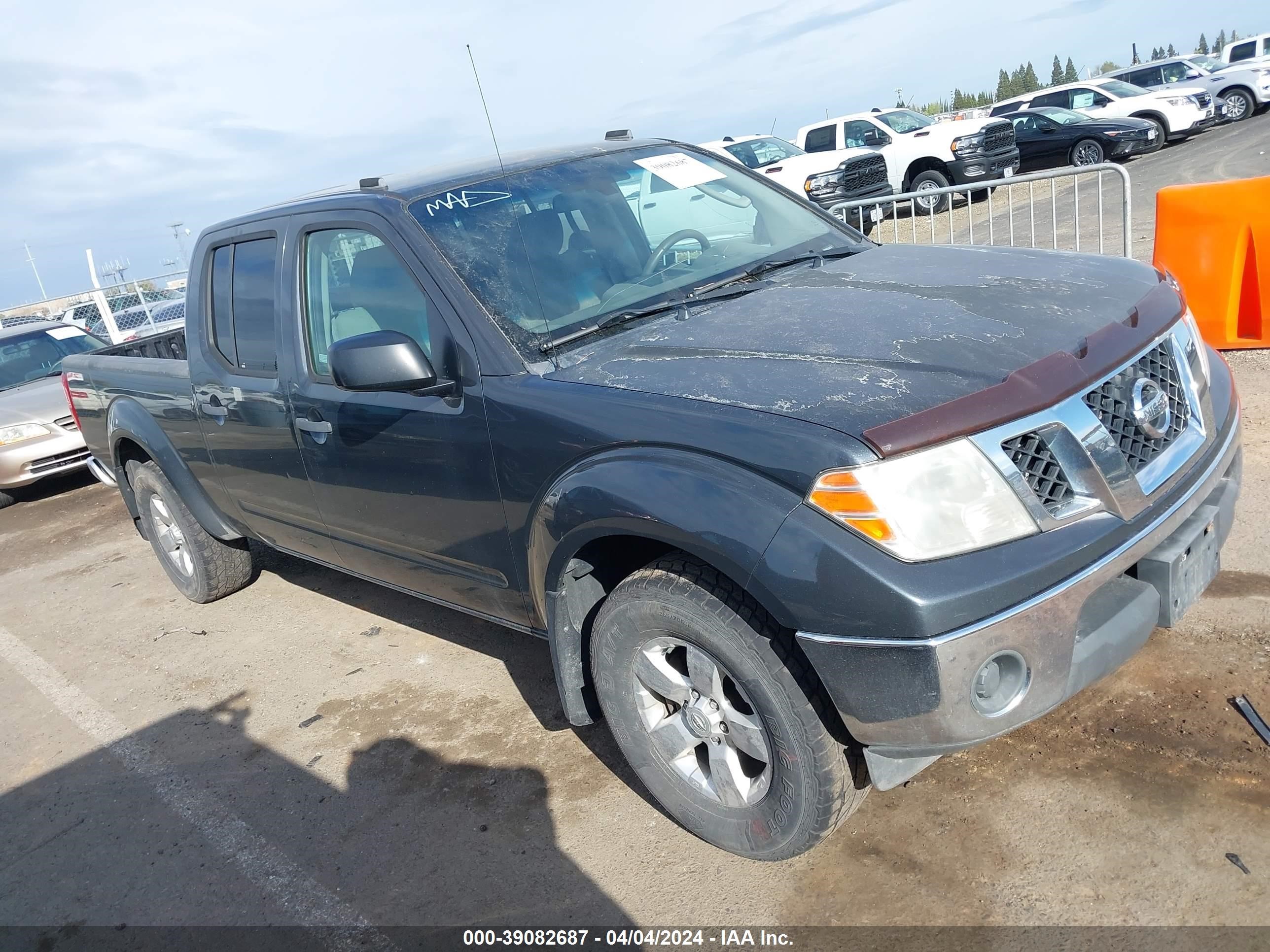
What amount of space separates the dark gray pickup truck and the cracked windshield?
0.01m

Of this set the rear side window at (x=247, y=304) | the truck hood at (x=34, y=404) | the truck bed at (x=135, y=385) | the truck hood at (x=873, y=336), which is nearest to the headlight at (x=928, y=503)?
the truck hood at (x=873, y=336)

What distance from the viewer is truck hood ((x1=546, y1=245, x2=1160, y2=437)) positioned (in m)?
2.32

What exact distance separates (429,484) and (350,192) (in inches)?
46.5

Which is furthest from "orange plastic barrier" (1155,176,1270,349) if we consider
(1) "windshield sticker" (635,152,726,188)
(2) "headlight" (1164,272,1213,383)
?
(1) "windshield sticker" (635,152,726,188)

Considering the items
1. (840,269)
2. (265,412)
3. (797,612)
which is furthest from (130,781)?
(840,269)

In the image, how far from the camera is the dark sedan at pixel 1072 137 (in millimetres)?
19172

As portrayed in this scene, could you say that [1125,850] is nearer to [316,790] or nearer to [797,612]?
[797,612]

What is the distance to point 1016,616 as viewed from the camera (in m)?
2.14

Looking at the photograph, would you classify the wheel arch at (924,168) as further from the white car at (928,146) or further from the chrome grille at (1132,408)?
the chrome grille at (1132,408)

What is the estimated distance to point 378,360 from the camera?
113 inches

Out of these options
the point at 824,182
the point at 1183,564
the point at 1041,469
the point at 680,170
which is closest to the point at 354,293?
the point at 680,170

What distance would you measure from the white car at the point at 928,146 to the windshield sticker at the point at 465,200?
47.3 ft

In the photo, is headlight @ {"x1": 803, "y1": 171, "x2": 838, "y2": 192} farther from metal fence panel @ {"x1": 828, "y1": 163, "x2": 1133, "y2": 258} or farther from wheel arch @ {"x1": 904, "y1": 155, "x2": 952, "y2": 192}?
wheel arch @ {"x1": 904, "y1": 155, "x2": 952, "y2": 192}

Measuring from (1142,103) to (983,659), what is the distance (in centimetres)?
2320
